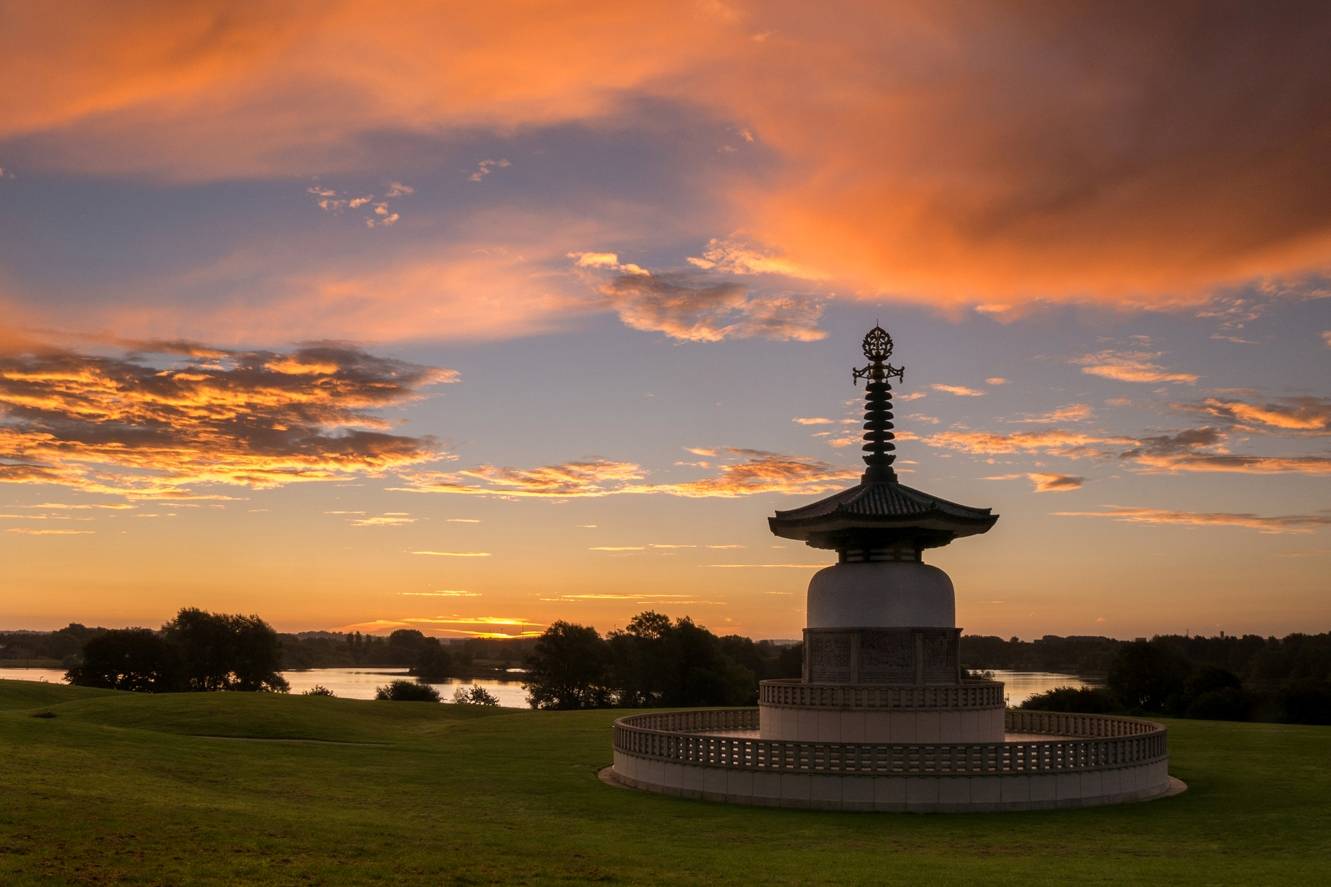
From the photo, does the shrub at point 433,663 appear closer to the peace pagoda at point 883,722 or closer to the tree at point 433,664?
the tree at point 433,664

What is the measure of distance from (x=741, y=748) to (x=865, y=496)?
12256 millimetres

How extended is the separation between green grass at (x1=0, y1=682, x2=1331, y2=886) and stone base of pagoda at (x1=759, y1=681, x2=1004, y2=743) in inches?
268

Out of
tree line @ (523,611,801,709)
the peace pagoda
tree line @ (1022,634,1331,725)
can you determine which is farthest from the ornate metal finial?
tree line @ (523,611,801,709)

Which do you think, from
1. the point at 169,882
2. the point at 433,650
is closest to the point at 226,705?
the point at 169,882

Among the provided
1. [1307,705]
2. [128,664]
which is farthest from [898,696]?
[128,664]

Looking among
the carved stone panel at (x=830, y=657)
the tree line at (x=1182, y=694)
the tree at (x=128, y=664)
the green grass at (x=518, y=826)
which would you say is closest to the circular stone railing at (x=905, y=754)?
the green grass at (x=518, y=826)

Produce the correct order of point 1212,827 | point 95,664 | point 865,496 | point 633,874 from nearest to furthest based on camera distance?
point 633,874 → point 1212,827 → point 865,496 → point 95,664

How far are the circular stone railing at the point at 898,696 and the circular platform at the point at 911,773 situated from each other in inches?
225

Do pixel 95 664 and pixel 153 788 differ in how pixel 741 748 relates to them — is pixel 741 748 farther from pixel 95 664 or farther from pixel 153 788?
pixel 95 664

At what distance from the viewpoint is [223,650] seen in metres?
110

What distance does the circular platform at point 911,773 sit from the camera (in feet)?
101

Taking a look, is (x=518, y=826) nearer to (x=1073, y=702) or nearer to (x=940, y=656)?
(x=940, y=656)

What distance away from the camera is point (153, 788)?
2886 centimetres

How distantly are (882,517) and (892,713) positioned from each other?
22.1 feet
